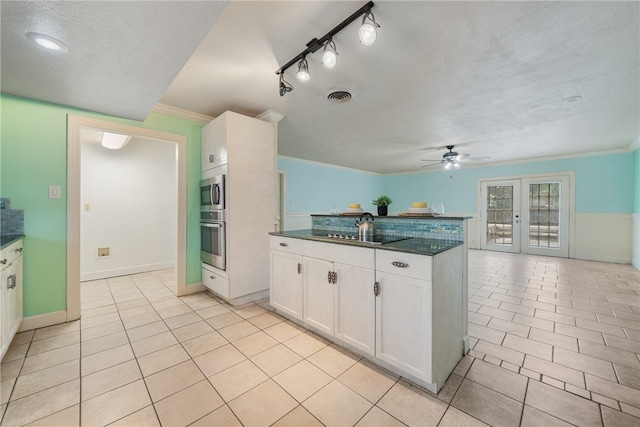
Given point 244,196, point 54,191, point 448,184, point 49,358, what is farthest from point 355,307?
point 448,184

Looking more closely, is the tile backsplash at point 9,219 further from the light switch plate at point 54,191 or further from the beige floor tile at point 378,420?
the beige floor tile at point 378,420

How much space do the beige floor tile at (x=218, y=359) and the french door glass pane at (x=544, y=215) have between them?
7195mm

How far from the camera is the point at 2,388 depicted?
1.59 m

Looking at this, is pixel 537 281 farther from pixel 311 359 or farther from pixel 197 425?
pixel 197 425

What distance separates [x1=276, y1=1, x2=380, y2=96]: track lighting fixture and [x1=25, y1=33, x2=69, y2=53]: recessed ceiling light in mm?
1428

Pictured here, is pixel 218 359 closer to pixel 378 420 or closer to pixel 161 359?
pixel 161 359

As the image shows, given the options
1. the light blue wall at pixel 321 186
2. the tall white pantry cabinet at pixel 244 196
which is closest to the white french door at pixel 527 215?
the light blue wall at pixel 321 186

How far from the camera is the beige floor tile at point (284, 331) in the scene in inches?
88.8

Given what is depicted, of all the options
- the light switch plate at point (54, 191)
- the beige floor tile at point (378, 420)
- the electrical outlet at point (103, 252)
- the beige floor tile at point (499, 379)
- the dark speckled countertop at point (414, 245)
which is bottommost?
the beige floor tile at point (378, 420)

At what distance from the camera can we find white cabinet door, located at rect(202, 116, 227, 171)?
2.97 meters

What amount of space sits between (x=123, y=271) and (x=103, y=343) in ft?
8.50

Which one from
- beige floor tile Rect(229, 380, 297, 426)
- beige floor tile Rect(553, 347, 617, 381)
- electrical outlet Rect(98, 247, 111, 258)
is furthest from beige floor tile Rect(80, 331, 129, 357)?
beige floor tile Rect(553, 347, 617, 381)

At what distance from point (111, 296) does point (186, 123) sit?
2458 millimetres

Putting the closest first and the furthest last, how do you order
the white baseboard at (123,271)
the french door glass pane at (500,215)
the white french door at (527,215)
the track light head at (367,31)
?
the track light head at (367,31) → the white baseboard at (123,271) → the white french door at (527,215) → the french door glass pane at (500,215)
